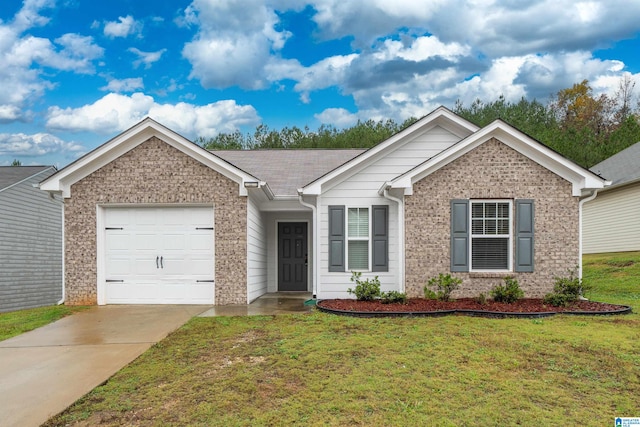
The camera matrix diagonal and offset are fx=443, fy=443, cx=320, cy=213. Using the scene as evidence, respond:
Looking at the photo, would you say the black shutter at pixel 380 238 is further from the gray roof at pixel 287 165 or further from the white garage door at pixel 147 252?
the white garage door at pixel 147 252

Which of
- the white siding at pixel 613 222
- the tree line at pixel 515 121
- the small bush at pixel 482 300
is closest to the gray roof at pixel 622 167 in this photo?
the white siding at pixel 613 222

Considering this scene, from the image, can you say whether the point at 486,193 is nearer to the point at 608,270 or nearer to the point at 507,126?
the point at 507,126

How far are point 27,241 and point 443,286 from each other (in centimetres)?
1518

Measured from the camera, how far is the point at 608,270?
51.3 feet

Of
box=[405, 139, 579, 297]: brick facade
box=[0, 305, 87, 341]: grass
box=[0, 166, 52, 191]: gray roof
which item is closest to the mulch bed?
box=[405, 139, 579, 297]: brick facade

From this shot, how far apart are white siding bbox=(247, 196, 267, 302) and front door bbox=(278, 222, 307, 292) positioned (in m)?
0.58

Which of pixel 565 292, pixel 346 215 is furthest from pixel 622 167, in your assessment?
pixel 346 215

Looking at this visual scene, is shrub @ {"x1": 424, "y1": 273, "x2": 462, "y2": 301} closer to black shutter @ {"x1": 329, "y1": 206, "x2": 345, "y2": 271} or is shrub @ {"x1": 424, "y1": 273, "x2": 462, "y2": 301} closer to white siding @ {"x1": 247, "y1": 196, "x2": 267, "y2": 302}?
black shutter @ {"x1": 329, "y1": 206, "x2": 345, "y2": 271}

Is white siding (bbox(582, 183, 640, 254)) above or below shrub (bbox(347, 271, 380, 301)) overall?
above

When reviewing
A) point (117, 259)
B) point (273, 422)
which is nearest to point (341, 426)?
point (273, 422)

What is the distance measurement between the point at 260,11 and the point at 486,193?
9454mm

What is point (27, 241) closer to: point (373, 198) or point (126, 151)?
point (126, 151)

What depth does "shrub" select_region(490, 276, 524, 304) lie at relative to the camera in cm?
927

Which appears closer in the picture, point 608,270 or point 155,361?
point 155,361
